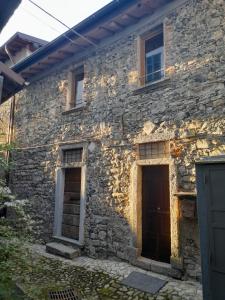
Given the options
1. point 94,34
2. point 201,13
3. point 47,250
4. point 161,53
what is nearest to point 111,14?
point 94,34

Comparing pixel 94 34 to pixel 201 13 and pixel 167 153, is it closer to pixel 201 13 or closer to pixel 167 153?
pixel 201 13

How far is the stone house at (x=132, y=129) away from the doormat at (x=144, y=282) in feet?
1.04

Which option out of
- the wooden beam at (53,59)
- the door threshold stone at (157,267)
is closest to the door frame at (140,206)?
the door threshold stone at (157,267)

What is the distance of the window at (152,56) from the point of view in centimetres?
567

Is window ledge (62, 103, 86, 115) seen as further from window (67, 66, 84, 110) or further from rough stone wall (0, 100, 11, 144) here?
rough stone wall (0, 100, 11, 144)

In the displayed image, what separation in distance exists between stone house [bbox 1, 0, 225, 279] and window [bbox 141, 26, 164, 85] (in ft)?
0.08

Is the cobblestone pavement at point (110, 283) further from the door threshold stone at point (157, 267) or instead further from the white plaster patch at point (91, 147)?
the white plaster patch at point (91, 147)

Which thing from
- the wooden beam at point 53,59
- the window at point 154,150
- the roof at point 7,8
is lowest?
the window at point 154,150

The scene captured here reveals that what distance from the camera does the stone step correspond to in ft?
19.3

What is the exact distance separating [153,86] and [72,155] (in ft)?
9.82

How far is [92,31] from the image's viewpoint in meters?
6.40

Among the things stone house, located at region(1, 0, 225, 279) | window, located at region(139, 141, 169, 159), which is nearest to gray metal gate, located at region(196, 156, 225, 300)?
stone house, located at region(1, 0, 225, 279)

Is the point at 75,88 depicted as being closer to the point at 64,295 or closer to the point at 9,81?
the point at 9,81

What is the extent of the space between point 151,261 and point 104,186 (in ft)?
6.31
